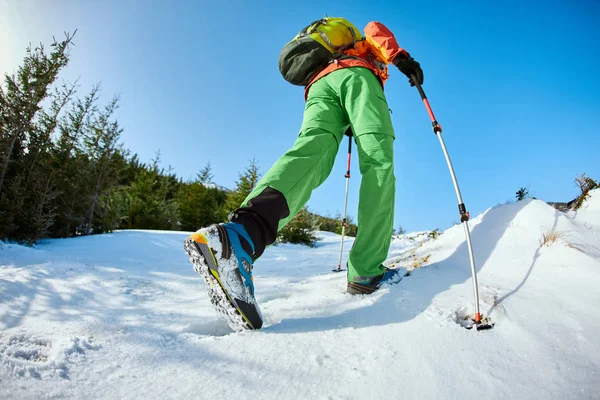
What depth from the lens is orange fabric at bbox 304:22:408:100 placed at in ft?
5.98

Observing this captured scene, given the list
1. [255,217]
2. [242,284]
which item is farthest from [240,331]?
[255,217]

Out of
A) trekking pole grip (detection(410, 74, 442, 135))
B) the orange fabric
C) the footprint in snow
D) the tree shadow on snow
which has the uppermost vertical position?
the orange fabric

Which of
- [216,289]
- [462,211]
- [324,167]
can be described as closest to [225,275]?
[216,289]

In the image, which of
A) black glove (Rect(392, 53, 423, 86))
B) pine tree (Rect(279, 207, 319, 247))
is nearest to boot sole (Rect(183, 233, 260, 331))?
black glove (Rect(392, 53, 423, 86))

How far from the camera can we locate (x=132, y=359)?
82 cm

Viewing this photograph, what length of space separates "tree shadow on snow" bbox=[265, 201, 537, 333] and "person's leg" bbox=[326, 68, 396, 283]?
7.1 inches

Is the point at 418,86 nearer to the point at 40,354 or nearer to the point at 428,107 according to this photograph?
the point at 428,107

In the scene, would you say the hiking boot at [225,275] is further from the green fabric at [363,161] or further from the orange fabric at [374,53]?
the orange fabric at [374,53]

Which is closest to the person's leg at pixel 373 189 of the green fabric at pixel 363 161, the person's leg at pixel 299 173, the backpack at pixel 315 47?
the green fabric at pixel 363 161

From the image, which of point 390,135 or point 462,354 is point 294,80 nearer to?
point 390,135

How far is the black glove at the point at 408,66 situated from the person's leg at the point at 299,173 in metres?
0.42

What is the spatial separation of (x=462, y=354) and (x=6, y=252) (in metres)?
3.86

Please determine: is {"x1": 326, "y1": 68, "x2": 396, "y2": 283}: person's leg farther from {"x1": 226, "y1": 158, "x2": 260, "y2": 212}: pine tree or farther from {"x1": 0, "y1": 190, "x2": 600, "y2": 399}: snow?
{"x1": 226, "y1": 158, "x2": 260, "y2": 212}: pine tree

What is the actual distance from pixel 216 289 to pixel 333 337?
48 centimetres
